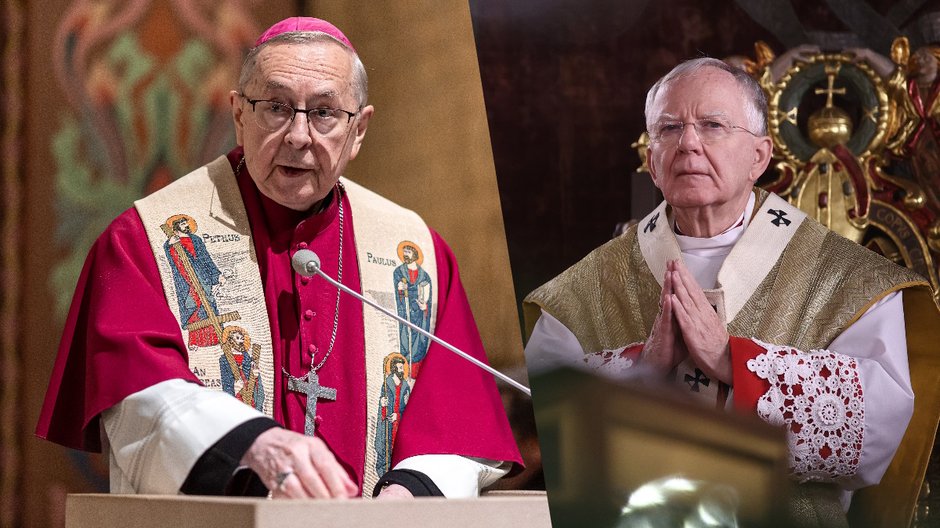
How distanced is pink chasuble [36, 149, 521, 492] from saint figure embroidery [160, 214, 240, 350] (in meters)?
0.06

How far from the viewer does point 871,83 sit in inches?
82.1

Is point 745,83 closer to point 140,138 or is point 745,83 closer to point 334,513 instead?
point 334,513

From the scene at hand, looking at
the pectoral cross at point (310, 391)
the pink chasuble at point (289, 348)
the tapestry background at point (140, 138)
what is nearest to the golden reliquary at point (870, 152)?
the pink chasuble at point (289, 348)

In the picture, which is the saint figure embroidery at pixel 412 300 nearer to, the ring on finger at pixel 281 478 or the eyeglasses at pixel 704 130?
the ring on finger at pixel 281 478

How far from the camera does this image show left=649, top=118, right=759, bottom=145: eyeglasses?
2.08 metres

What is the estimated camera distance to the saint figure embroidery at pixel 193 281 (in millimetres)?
3395

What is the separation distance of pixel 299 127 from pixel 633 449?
6.44ft

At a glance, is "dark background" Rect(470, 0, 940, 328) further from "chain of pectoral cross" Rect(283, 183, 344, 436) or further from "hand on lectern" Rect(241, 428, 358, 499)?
"chain of pectoral cross" Rect(283, 183, 344, 436)

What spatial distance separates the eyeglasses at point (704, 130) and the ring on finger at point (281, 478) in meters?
1.22

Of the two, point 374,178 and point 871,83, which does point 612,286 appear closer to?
point 871,83

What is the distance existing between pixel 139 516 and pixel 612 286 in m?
1.19

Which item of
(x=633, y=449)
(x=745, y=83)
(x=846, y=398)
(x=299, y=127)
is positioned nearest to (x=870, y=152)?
(x=745, y=83)

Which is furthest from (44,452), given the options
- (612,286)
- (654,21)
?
(654,21)

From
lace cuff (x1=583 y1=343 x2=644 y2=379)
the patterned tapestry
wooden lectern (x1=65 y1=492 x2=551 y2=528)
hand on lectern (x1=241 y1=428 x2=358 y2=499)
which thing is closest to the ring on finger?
hand on lectern (x1=241 y1=428 x2=358 y2=499)
